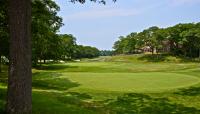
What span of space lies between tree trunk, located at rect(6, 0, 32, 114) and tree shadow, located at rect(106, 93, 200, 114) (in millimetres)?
7457

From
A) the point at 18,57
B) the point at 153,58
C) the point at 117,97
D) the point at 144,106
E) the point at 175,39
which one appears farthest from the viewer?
the point at 175,39

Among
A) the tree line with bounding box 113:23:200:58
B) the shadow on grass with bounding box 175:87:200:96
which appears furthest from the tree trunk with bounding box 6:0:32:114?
the tree line with bounding box 113:23:200:58

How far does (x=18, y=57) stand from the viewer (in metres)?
11.0

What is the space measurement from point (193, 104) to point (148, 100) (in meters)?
2.50

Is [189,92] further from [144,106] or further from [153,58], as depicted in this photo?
[153,58]

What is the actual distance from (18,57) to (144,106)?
37.1 ft

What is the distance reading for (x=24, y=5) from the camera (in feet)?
36.4

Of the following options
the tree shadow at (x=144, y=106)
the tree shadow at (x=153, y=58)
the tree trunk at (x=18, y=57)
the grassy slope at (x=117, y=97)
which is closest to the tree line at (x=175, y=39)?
the tree shadow at (x=153, y=58)

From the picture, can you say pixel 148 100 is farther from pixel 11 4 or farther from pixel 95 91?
pixel 11 4

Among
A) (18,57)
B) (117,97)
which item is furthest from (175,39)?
(18,57)

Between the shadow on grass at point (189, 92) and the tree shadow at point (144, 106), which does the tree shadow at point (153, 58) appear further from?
the tree shadow at point (144, 106)

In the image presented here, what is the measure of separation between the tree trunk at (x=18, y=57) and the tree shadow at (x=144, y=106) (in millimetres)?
7457

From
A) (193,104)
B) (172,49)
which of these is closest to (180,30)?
(172,49)

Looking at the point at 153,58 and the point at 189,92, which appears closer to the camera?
the point at 189,92
